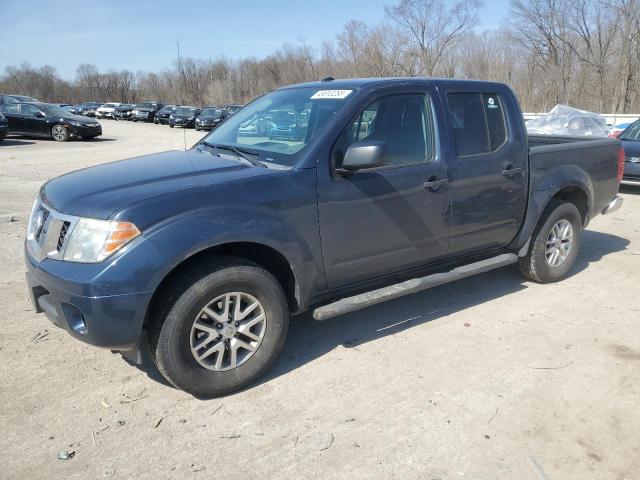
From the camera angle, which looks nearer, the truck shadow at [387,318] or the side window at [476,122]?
the truck shadow at [387,318]

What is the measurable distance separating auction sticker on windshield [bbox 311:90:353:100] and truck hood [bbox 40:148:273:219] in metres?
0.85

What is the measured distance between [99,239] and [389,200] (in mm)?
1947

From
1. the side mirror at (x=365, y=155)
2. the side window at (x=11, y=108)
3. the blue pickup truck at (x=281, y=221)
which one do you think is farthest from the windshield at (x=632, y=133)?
the side window at (x=11, y=108)

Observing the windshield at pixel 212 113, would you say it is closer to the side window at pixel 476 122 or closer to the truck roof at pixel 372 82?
the truck roof at pixel 372 82

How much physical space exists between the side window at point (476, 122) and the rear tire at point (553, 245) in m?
1.05

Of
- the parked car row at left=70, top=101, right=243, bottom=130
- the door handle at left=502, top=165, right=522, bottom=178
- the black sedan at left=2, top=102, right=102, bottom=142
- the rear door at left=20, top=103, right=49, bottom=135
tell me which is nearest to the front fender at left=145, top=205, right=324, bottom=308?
the door handle at left=502, top=165, right=522, bottom=178

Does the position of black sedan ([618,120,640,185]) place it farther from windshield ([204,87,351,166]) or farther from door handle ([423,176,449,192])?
windshield ([204,87,351,166])

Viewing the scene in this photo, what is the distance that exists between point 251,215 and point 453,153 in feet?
6.01

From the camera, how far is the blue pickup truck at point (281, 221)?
2895 mm

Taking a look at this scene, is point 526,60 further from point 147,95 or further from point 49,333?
point 147,95

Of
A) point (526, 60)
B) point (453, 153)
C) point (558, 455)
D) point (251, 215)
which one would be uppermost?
point (526, 60)

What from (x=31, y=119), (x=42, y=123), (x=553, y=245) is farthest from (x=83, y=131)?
(x=553, y=245)

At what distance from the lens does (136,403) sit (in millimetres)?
3201

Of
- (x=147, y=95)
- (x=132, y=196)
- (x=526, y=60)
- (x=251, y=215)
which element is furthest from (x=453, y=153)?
(x=147, y=95)
